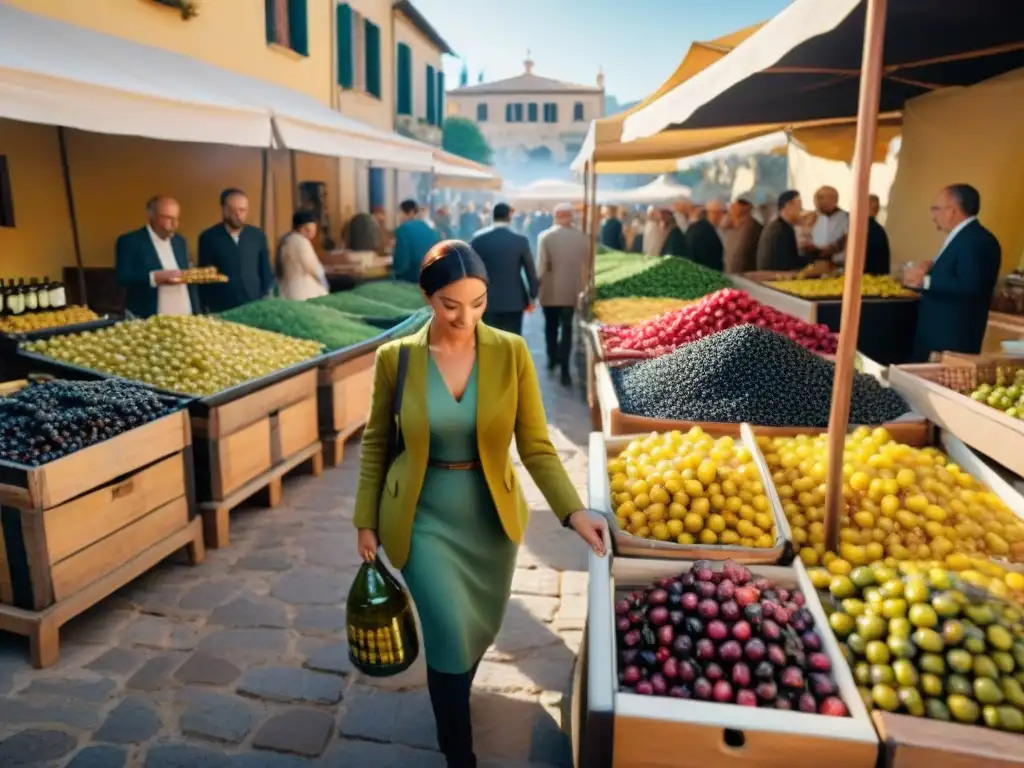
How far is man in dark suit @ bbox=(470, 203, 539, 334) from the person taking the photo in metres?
8.14

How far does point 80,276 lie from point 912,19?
762 centimetres

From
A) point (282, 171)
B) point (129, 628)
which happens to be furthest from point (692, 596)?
point (282, 171)

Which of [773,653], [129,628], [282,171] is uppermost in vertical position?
[282,171]

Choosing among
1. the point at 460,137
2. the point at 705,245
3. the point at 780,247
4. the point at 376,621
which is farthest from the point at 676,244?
the point at 460,137

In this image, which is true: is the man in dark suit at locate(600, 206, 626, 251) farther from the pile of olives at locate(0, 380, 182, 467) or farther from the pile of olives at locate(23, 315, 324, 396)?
the pile of olives at locate(0, 380, 182, 467)

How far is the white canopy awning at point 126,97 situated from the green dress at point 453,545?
3195 millimetres

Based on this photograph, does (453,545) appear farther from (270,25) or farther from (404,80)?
(404,80)

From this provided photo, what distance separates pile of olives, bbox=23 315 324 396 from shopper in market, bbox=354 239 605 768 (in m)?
2.61

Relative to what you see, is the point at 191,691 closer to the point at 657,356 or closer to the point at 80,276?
the point at 657,356

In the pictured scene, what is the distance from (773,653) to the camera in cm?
225

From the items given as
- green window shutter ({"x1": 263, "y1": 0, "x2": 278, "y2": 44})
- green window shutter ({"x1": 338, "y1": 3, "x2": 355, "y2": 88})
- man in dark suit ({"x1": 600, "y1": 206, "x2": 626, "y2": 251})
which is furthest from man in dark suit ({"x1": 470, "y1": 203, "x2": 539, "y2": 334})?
man in dark suit ({"x1": 600, "y1": 206, "x2": 626, "y2": 251})

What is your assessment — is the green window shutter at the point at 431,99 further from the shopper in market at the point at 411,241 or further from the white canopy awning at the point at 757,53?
the white canopy awning at the point at 757,53

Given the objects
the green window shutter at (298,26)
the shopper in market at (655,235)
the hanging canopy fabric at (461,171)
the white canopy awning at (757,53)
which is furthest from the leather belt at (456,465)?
the green window shutter at (298,26)

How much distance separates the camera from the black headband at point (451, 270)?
2316mm
